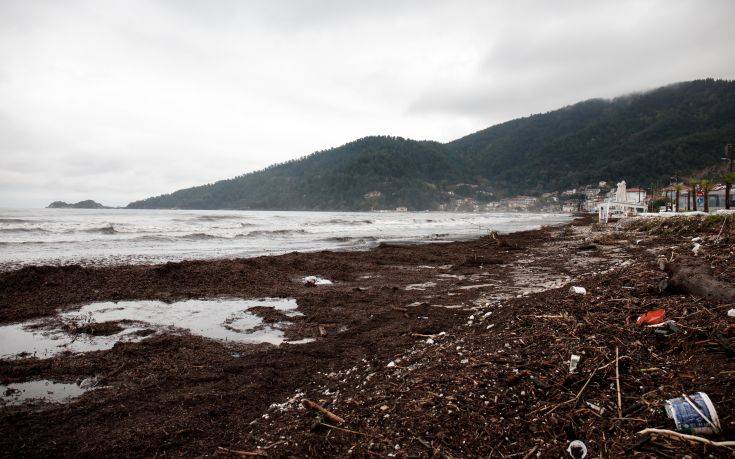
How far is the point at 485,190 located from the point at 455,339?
195321 mm

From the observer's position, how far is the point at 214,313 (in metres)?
8.09

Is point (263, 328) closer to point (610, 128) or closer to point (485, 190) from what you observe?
point (485, 190)

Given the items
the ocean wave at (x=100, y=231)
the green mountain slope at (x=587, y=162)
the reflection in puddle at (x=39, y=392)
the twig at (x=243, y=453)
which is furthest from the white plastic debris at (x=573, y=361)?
the green mountain slope at (x=587, y=162)

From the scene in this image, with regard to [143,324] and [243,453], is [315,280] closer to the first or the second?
[143,324]

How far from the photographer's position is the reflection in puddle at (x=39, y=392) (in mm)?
4305

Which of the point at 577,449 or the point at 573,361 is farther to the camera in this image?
the point at 573,361

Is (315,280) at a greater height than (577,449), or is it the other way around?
(577,449)

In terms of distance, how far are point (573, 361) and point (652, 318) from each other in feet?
4.47

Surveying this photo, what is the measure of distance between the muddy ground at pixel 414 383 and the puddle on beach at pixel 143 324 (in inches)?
18.4

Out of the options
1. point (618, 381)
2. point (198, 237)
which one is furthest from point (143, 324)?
point (198, 237)

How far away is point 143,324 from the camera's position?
23.8 ft

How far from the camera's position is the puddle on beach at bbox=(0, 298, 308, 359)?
6.11m

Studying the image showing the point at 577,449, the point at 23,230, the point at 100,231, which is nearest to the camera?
the point at 577,449

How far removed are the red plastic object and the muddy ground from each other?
0.12 meters
